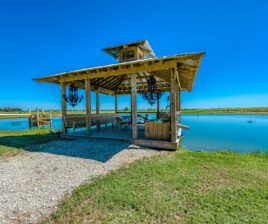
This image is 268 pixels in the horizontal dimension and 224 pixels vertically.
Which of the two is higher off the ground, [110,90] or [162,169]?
[110,90]

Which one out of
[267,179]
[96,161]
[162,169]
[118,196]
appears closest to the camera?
[118,196]

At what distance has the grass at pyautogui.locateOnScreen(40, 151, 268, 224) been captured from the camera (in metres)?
2.00

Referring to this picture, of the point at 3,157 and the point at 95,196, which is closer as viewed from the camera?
the point at 95,196

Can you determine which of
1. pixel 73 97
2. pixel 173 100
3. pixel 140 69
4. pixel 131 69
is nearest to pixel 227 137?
pixel 173 100

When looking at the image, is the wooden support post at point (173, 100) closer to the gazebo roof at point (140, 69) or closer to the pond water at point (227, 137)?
the gazebo roof at point (140, 69)

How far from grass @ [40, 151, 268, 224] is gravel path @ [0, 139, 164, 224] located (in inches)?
15.2

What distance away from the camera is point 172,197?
244 cm

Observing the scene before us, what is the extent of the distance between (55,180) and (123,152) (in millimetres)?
2438

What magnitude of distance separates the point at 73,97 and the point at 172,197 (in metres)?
7.64

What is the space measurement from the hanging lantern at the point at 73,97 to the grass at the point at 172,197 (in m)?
6.02

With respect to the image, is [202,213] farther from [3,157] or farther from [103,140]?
[3,157]

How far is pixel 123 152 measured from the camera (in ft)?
16.7

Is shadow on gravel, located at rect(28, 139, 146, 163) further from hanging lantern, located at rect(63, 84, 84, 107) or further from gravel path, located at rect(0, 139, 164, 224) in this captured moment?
hanging lantern, located at rect(63, 84, 84, 107)

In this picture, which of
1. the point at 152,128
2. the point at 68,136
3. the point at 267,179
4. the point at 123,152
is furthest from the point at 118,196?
the point at 68,136
